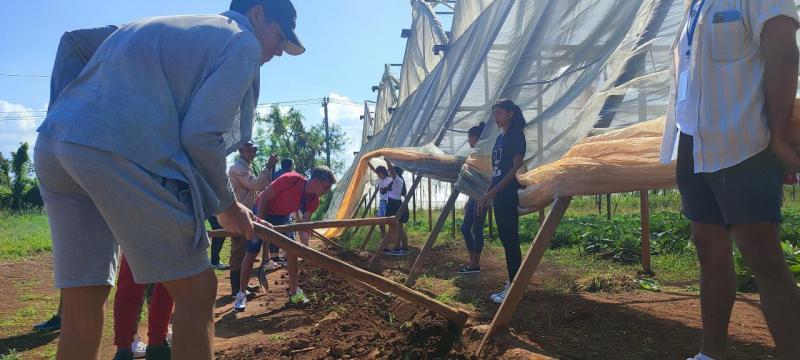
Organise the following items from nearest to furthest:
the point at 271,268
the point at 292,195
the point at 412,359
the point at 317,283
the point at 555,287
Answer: the point at 412,359
the point at 555,287
the point at 292,195
the point at 317,283
the point at 271,268

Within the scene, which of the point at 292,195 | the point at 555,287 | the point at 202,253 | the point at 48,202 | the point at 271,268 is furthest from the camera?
the point at 271,268

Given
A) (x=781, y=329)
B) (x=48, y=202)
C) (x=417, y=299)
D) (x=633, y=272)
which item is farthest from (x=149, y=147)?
(x=633, y=272)

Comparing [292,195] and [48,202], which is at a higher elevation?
[48,202]

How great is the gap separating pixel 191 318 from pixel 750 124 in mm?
1875

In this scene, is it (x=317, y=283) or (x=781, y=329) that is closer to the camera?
(x=781, y=329)

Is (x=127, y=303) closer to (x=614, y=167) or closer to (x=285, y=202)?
(x=285, y=202)

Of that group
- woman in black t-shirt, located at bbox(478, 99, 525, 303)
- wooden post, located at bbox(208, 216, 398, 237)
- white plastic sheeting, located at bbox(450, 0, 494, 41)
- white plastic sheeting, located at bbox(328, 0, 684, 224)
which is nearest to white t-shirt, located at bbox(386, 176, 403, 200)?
white plastic sheeting, located at bbox(328, 0, 684, 224)

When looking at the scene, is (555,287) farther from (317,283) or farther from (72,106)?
(72,106)

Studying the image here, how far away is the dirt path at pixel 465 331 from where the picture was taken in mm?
2551

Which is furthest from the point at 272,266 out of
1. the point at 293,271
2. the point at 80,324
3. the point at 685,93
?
the point at 685,93

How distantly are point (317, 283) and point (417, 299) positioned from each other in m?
2.87

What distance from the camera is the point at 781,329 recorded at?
1.54 m

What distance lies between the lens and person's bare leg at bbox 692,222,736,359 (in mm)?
1842

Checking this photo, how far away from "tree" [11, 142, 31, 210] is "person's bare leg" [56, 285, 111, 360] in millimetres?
31453
